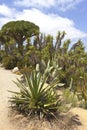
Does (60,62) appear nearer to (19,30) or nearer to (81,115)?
(81,115)

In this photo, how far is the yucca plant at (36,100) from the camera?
368 inches

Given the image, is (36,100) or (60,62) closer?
(36,100)

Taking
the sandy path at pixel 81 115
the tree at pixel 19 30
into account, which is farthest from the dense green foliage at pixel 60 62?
the tree at pixel 19 30

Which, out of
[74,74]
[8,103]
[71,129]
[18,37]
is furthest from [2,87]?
[18,37]

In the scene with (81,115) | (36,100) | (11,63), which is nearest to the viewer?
(36,100)

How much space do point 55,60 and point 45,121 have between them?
18.7 ft

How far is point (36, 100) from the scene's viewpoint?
375 inches

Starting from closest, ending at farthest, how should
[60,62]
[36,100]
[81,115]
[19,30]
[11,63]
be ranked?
[36,100] < [81,115] < [60,62] < [11,63] < [19,30]

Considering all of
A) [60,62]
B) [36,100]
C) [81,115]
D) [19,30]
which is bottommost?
[81,115]

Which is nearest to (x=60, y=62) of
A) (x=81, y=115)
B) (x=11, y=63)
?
(x=81, y=115)

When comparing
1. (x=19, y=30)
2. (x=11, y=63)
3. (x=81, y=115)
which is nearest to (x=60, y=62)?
(x=81, y=115)

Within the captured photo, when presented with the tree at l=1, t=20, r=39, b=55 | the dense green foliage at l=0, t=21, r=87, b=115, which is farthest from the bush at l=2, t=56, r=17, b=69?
the tree at l=1, t=20, r=39, b=55

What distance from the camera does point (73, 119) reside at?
31.4ft

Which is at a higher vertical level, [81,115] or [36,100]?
[36,100]
